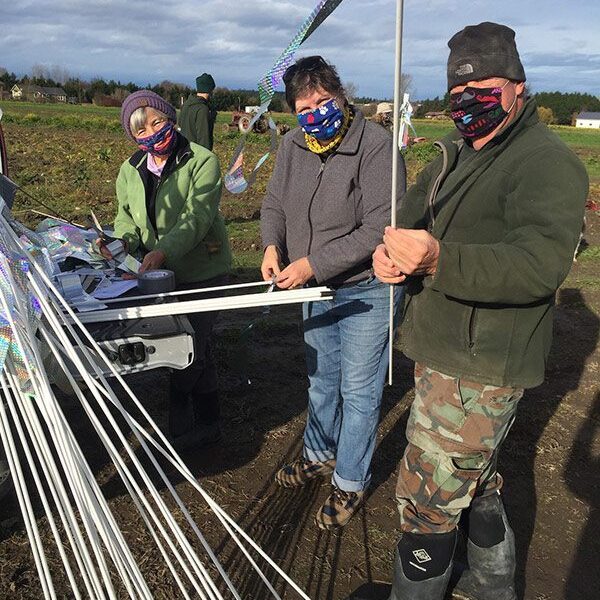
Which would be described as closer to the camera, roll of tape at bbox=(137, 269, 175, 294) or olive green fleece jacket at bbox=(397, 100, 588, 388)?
olive green fleece jacket at bbox=(397, 100, 588, 388)

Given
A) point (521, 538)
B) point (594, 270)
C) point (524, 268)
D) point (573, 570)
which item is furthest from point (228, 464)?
point (594, 270)

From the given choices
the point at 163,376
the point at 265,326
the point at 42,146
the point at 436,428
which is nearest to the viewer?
the point at 436,428

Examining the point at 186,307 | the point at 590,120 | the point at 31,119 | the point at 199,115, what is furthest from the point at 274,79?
the point at 590,120

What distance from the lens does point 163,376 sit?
420 cm

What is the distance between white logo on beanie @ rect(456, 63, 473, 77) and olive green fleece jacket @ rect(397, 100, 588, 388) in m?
0.20

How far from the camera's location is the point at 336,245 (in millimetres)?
2480

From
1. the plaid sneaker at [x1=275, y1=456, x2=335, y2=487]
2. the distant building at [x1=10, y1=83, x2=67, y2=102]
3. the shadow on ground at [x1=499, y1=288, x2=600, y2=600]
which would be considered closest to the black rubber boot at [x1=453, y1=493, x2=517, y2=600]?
the shadow on ground at [x1=499, y1=288, x2=600, y2=600]

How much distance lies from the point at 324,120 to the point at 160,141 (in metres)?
0.88

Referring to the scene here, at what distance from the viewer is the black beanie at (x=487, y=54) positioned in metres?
1.74

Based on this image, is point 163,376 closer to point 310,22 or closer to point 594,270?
point 310,22

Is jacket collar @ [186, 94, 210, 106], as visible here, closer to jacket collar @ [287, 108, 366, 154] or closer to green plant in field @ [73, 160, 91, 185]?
green plant in field @ [73, 160, 91, 185]

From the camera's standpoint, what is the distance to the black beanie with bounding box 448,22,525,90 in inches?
68.5

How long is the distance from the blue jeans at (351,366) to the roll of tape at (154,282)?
2.22 feet

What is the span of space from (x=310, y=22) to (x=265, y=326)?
11.9ft
